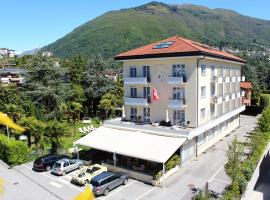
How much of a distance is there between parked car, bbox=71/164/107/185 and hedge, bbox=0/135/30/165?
9.77 m

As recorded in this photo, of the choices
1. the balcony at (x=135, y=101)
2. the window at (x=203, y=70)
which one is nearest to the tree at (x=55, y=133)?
the balcony at (x=135, y=101)

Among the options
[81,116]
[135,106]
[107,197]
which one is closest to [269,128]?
[135,106]

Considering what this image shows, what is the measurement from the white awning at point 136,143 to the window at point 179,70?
310 inches

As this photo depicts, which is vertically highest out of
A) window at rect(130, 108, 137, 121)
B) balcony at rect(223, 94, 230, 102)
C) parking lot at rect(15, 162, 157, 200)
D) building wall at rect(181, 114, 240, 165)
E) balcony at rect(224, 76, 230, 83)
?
balcony at rect(224, 76, 230, 83)

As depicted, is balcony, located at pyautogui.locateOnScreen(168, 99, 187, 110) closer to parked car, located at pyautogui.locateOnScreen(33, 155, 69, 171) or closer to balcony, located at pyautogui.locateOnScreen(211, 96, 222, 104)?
balcony, located at pyautogui.locateOnScreen(211, 96, 222, 104)

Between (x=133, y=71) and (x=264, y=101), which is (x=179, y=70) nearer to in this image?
(x=133, y=71)

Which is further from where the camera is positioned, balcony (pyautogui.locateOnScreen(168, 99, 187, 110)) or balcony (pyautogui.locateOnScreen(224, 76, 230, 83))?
balcony (pyautogui.locateOnScreen(224, 76, 230, 83))

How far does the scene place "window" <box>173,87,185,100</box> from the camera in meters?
35.8

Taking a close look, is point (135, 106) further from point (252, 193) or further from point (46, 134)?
point (252, 193)

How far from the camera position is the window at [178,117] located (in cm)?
3621

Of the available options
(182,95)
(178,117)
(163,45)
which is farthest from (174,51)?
(178,117)

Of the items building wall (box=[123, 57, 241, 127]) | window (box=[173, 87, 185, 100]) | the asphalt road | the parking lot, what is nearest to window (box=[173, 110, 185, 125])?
building wall (box=[123, 57, 241, 127])

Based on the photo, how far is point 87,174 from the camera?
28953 mm

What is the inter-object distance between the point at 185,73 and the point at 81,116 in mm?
34653
